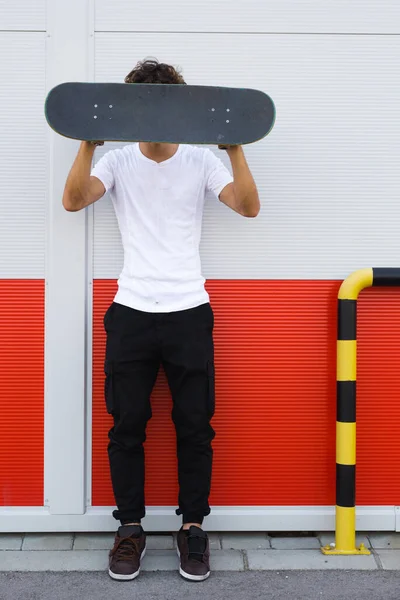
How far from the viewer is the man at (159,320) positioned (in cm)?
252

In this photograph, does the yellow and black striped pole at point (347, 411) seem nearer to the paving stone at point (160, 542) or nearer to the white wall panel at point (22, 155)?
the paving stone at point (160, 542)

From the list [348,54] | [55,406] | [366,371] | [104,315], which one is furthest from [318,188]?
[55,406]

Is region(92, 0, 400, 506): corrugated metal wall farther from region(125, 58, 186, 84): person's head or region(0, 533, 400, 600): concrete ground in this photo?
region(125, 58, 186, 84): person's head

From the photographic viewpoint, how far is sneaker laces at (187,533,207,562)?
2529 millimetres

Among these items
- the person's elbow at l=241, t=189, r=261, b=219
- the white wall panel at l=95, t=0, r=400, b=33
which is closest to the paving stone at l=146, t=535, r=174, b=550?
the person's elbow at l=241, t=189, r=261, b=219

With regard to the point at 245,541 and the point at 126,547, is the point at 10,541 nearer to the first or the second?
the point at 126,547

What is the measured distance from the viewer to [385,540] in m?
2.82

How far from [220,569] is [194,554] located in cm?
13

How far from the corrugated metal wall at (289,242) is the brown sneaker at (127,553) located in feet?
0.85

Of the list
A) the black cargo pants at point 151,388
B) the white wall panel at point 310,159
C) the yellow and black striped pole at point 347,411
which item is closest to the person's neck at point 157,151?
the white wall panel at point 310,159

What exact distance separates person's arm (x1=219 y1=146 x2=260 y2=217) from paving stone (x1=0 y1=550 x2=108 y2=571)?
1.35m

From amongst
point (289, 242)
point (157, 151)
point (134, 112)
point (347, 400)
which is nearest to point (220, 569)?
point (347, 400)

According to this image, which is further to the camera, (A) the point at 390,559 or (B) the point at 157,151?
(A) the point at 390,559

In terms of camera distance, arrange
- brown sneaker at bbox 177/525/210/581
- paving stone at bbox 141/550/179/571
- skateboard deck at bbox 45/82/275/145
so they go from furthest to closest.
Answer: paving stone at bbox 141/550/179/571 → brown sneaker at bbox 177/525/210/581 → skateboard deck at bbox 45/82/275/145
